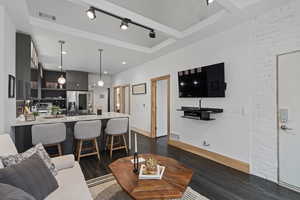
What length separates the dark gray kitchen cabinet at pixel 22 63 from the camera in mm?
2920

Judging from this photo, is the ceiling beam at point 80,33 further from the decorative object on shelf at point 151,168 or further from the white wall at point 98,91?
the white wall at point 98,91

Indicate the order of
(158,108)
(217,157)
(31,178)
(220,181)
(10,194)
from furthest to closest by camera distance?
(158,108), (217,157), (220,181), (31,178), (10,194)

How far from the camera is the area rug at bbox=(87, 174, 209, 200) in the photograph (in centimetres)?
196

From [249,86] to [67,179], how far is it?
3.19 meters

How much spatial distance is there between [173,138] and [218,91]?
1958mm

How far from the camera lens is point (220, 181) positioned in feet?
7.75

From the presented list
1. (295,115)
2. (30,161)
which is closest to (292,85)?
(295,115)

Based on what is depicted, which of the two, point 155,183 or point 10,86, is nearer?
point 155,183

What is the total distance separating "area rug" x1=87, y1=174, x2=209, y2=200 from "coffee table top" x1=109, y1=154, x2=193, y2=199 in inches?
20.1

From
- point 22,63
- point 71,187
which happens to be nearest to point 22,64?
point 22,63

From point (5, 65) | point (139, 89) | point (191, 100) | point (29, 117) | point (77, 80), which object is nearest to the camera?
point (5, 65)

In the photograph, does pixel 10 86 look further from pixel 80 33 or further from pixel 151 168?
pixel 151 168

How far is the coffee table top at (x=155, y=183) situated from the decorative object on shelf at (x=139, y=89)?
3.87 m

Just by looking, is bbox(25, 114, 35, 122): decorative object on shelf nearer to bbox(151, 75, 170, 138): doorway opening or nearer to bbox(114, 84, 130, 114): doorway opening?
bbox(151, 75, 170, 138): doorway opening
